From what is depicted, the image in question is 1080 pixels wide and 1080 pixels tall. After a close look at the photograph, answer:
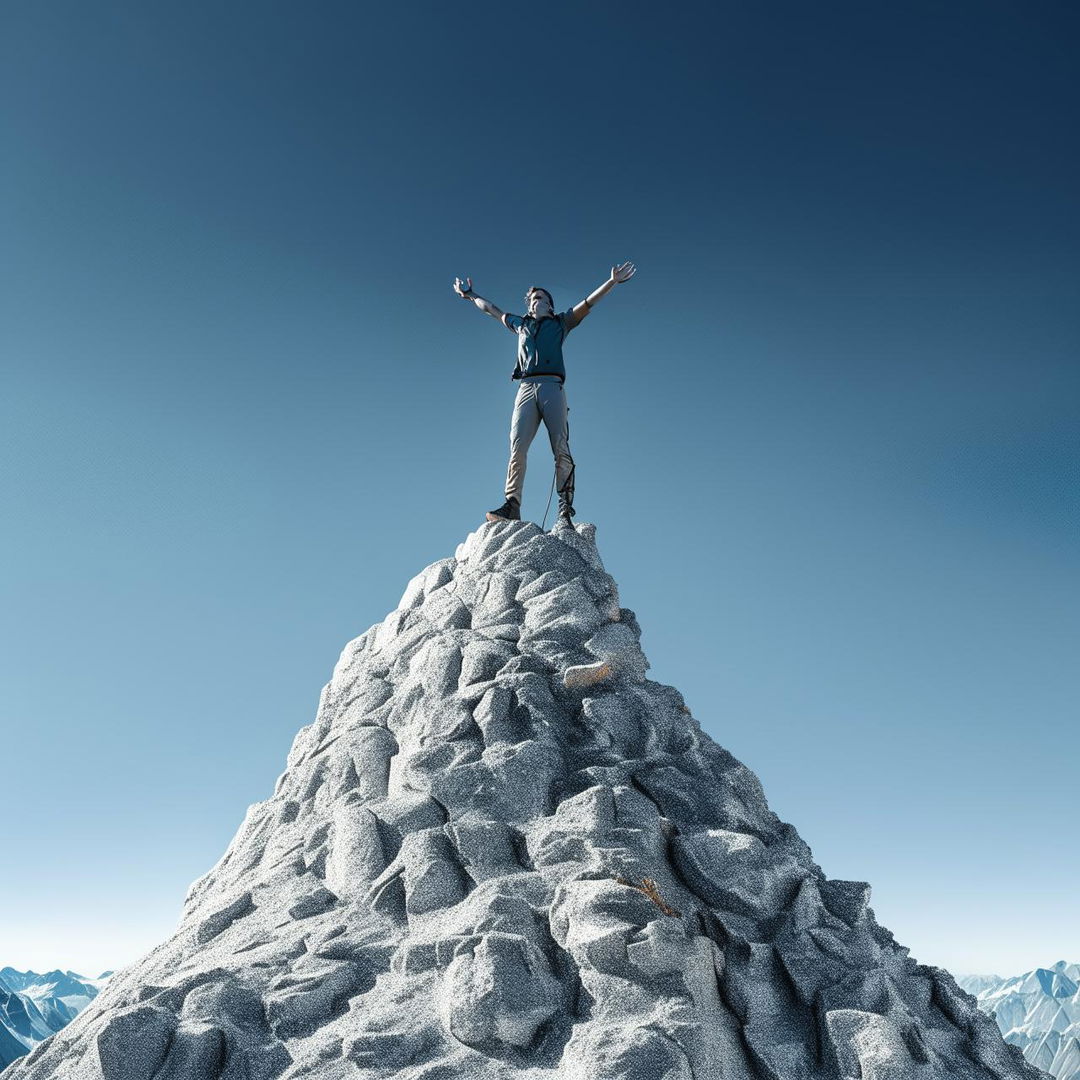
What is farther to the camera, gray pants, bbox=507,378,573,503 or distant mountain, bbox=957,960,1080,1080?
distant mountain, bbox=957,960,1080,1080

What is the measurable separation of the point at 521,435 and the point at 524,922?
6.00 m

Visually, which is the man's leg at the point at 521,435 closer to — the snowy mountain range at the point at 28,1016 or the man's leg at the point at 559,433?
the man's leg at the point at 559,433

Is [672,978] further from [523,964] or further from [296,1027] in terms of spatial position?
[296,1027]

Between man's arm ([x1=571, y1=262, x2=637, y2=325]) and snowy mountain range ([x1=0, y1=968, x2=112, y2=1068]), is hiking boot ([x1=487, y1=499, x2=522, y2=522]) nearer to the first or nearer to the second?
man's arm ([x1=571, y1=262, x2=637, y2=325])

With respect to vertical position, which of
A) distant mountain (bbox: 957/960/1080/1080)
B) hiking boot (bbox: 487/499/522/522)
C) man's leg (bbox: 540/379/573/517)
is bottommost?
hiking boot (bbox: 487/499/522/522)

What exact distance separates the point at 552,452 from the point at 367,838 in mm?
5405

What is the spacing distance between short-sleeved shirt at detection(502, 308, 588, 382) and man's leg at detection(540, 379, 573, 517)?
8.1 inches

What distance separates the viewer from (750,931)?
A: 626cm

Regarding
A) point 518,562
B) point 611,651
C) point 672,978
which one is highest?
point 518,562

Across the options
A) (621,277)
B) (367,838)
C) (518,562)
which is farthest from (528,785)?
(621,277)

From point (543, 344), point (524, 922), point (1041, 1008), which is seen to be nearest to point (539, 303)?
point (543, 344)

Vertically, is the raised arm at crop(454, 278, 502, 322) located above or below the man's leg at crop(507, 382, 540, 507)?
above

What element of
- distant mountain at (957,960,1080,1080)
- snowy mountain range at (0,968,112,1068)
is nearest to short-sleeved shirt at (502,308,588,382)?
snowy mountain range at (0,968,112,1068)

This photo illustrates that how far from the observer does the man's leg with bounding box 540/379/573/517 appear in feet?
34.7
